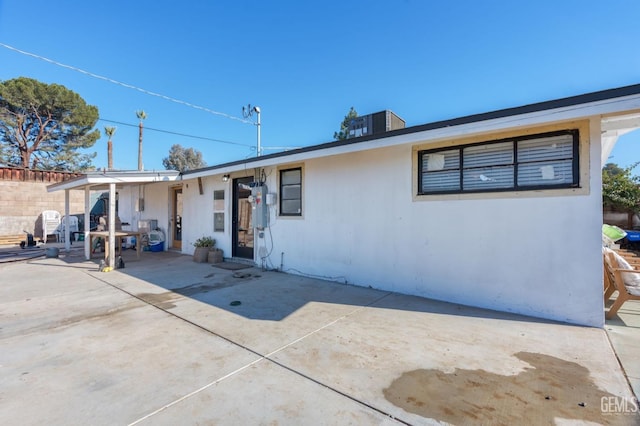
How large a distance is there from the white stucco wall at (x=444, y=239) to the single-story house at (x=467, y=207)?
0.02m

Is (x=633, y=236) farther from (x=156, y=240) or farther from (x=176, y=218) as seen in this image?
(x=156, y=240)

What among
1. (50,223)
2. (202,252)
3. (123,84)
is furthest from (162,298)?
(50,223)

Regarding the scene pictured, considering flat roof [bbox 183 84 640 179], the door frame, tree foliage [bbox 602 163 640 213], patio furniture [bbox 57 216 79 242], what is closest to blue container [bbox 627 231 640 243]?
tree foliage [bbox 602 163 640 213]

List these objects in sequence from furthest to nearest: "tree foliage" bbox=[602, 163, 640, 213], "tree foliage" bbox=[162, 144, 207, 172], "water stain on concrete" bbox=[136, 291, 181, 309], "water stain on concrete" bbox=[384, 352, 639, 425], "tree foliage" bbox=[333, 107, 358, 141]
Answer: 1. "tree foliage" bbox=[162, 144, 207, 172]
2. "tree foliage" bbox=[333, 107, 358, 141]
3. "tree foliage" bbox=[602, 163, 640, 213]
4. "water stain on concrete" bbox=[136, 291, 181, 309]
5. "water stain on concrete" bbox=[384, 352, 639, 425]

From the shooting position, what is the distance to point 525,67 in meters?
7.05

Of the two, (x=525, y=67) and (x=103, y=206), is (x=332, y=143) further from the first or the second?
(x=103, y=206)

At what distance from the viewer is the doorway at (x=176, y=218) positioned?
10548 millimetres

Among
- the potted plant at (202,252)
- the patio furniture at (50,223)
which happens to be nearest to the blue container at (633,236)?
the potted plant at (202,252)

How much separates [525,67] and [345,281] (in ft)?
22.7

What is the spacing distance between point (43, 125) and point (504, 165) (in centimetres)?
2815

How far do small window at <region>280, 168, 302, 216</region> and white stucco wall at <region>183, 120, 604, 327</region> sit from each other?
211 mm

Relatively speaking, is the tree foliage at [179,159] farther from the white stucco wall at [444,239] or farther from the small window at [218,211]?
the white stucco wall at [444,239]

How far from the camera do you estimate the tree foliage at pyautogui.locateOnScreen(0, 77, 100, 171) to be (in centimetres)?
1839

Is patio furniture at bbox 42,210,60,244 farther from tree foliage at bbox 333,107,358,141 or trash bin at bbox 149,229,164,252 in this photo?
tree foliage at bbox 333,107,358,141
